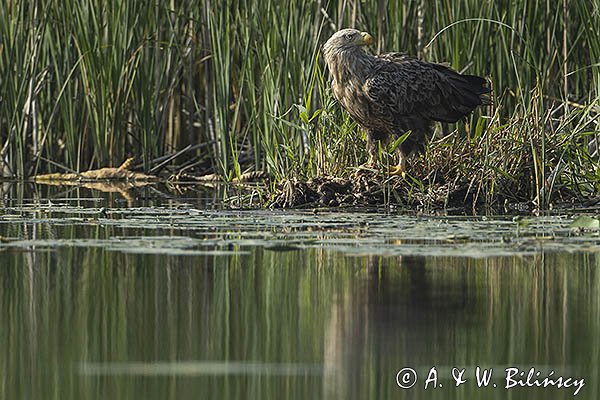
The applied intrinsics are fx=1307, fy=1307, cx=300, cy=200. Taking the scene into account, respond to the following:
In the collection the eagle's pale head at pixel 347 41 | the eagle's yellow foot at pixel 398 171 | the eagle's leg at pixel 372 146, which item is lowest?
the eagle's yellow foot at pixel 398 171

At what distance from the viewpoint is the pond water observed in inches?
127

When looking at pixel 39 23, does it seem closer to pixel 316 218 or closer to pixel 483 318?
pixel 316 218

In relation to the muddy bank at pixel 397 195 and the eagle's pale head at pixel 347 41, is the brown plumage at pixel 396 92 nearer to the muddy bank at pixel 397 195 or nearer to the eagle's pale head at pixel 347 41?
the eagle's pale head at pixel 347 41

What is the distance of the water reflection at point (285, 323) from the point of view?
3.21m

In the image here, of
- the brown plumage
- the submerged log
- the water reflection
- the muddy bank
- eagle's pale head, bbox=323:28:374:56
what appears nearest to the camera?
the water reflection

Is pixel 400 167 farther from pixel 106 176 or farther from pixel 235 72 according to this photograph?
pixel 106 176

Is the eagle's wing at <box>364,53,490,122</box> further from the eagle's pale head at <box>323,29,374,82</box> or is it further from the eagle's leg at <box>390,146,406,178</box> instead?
the eagle's leg at <box>390,146,406,178</box>

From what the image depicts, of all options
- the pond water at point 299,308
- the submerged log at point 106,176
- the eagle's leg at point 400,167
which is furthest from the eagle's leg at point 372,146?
the submerged log at point 106,176

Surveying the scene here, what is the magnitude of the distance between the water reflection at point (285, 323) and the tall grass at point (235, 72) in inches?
115

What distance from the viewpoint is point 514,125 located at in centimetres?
780

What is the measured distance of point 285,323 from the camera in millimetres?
3971

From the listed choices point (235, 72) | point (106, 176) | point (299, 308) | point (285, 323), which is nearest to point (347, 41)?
point (235, 72)

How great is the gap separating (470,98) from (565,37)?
147 cm

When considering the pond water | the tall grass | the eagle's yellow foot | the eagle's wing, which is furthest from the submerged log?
the pond water
